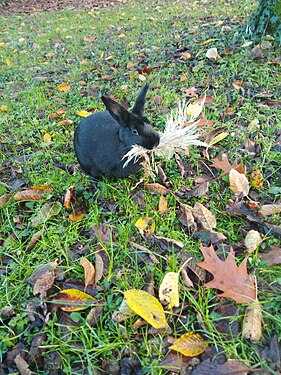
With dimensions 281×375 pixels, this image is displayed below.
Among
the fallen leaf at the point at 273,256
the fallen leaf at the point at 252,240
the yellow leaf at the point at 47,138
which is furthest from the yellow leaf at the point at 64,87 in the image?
the fallen leaf at the point at 273,256

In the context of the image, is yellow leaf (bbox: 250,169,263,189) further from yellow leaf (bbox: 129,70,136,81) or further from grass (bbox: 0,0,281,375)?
yellow leaf (bbox: 129,70,136,81)

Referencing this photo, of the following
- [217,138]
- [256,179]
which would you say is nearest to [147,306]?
[256,179]

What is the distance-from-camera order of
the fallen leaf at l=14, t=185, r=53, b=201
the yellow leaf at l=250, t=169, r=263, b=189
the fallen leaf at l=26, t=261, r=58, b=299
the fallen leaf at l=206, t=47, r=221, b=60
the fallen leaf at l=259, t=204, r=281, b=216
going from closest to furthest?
the fallen leaf at l=26, t=261, r=58, b=299, the fallen leaf at l=259, t=204, r=281, b=216, the yellow leaf at l=250, t=169, r=263, b=189, the fallen leaf at l=14, t=185, r=53, b=201, the fallen leaf at l=206, t=47, r=221, b=60

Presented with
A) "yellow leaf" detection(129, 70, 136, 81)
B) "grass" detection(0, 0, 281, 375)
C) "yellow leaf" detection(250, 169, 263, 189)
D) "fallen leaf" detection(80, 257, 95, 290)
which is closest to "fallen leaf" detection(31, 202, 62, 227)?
"grass" detection(0, 0, 281, 375)

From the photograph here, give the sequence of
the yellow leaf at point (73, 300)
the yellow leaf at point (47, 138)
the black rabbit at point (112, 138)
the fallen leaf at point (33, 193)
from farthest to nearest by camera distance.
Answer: the yellow leaf at point (47, 138) < the fallen leaf at point (33, 193) < the black rabbit at point (112, 138) < the yellow leaf at point (73, 300)

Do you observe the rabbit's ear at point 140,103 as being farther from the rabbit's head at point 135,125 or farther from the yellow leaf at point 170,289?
the yellow leaf at point 170,289

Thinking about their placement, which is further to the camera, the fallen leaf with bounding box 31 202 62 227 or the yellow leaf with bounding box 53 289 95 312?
the fallen leaf with bounding box 31 202 62 227

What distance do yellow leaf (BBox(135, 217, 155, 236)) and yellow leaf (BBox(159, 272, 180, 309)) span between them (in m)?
0.44

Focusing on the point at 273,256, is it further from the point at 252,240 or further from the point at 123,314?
the point at 123,314

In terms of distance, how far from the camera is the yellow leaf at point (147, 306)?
70.2 inches

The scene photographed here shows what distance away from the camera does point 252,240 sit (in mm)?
2082

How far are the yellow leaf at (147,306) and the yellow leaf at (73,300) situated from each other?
0.25 metres

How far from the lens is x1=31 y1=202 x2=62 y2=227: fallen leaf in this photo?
2.55 metres

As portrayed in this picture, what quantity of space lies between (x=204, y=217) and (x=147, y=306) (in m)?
0.76
